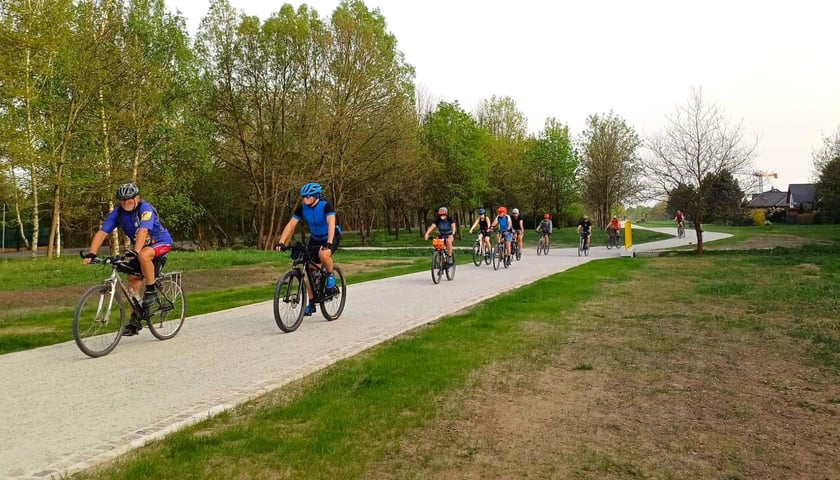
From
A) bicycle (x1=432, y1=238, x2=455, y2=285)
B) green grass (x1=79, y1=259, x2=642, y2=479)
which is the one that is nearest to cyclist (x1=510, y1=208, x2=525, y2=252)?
bicycle (x1=432, y1=238, x2=455, y2=285)

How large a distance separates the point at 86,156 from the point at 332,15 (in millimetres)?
16797

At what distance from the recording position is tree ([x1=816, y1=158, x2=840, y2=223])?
49375mm

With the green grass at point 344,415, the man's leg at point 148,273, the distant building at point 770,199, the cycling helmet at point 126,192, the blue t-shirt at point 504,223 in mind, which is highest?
the distant building at point 770,199

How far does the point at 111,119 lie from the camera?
Answer: 26.8 metres

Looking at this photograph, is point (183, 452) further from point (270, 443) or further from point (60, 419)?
point (60, 419)

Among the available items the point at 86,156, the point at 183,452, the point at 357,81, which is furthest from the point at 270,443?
the point at 357,81

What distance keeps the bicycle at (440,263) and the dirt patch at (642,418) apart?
26.4 ft

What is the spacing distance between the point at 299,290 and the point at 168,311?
1786mm

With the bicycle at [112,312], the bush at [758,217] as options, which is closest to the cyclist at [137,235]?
the bicycle at [112,312]

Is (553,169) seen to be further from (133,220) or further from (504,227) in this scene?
(133,220)

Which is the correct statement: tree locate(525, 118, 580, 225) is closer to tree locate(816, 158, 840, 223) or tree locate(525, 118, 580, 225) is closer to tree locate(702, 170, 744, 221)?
tree locate(816, 158, 840, 223)

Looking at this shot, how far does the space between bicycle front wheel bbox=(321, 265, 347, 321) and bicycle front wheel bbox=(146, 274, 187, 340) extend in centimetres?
206

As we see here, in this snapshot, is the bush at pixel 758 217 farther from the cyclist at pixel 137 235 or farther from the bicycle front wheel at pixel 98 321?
the bicycle front wheel at pixel 98 321

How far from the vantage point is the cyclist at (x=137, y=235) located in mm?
7500
